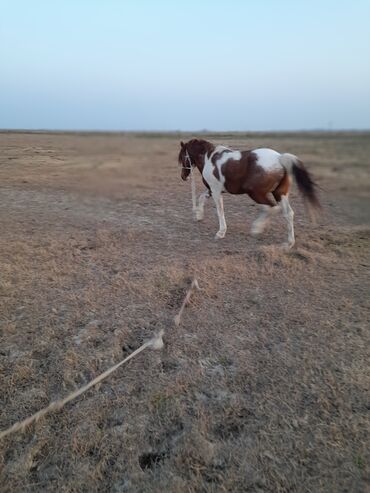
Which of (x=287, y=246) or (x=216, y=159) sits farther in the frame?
(x=216, y=159)

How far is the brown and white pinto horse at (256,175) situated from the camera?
14.3ft

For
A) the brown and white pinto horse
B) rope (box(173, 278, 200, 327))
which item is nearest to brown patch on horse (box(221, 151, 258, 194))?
the brown and white pinto horse

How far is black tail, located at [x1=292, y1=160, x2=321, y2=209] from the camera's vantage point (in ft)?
14.1

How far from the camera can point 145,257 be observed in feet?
14.7

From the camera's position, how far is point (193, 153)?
17.1 ft

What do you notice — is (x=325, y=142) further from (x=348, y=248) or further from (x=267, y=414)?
(x=267, y=414)

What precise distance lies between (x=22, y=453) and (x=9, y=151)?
10.8 ft

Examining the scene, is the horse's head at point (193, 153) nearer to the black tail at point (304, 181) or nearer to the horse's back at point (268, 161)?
the horse's back at point (268, 161)

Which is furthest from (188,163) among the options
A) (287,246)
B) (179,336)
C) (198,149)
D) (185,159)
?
(179,336)

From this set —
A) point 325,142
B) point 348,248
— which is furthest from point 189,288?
point 325,142

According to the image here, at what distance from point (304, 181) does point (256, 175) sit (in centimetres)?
58

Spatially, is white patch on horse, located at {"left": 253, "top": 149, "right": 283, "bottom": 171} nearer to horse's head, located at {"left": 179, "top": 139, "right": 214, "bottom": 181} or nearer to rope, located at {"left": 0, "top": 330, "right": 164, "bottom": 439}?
horse's head, located at {"left": 179, "top": 139, "right": 214, "bottom": 181}

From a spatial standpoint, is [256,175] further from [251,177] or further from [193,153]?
[193,153]

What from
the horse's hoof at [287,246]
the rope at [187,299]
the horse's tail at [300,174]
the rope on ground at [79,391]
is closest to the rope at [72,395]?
the rope on ground at [79,391]
